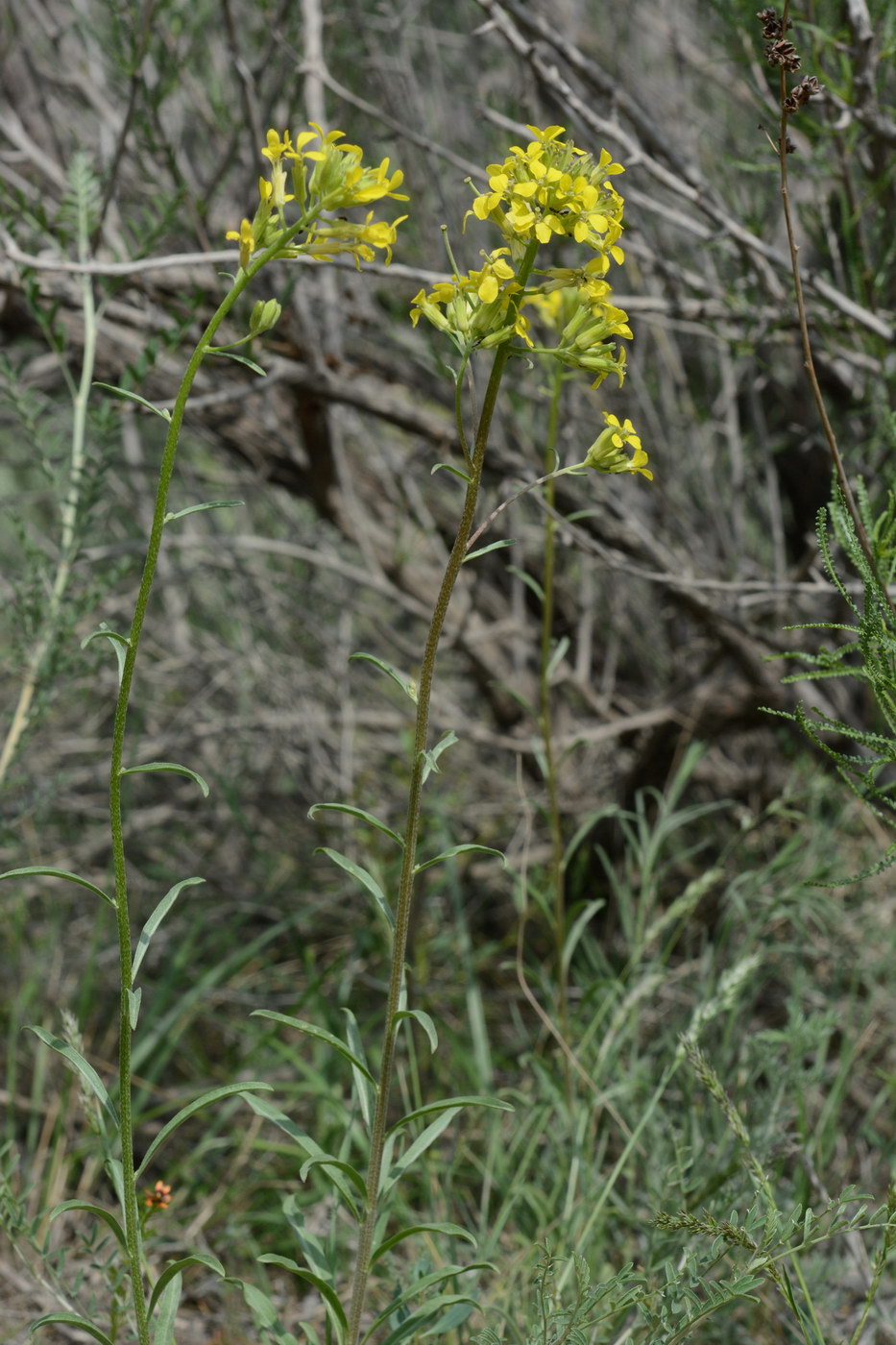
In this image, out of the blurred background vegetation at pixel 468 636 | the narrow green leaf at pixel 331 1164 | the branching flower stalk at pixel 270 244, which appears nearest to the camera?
the branching flower stalk at pixel 270 244

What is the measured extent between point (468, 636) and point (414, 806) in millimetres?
1728

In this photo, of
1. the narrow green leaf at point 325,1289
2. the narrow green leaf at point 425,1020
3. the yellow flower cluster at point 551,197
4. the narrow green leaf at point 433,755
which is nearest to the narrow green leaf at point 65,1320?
the narrow green leaf at point 325,1289

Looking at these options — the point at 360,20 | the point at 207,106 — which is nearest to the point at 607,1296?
the point at 360,20

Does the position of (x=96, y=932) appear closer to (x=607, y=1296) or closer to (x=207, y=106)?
(x=607, y=1296)

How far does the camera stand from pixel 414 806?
1137 millimetres

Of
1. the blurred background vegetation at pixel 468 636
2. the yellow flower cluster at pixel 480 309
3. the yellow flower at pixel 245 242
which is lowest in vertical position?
the blurred background vegetation at pixel 468 636

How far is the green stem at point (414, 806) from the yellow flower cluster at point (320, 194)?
16 centimetres

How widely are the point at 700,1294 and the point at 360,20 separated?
294 centimetres

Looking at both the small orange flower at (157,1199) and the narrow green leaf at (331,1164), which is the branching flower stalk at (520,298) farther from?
the small orange flower at (157,1199)

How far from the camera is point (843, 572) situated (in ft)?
7.42

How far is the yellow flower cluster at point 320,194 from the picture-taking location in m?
0.99

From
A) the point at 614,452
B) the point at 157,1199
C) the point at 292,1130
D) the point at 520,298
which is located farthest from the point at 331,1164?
the point at 520,298

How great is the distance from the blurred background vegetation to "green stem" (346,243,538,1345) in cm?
57

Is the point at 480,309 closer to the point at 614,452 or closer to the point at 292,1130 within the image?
the point at 614,452
